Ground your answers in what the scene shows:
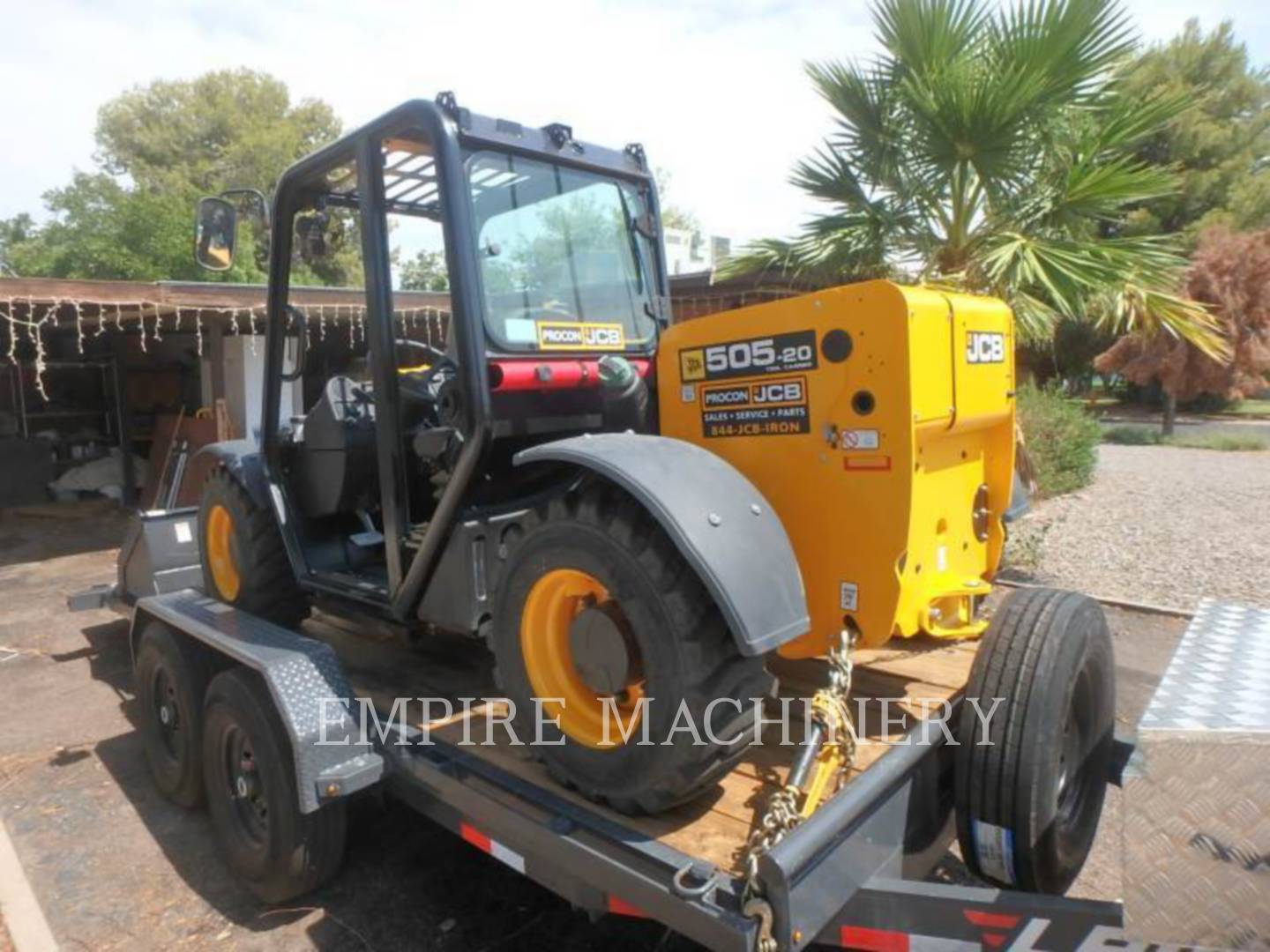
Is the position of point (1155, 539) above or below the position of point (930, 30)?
below

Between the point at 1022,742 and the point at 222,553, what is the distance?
12.1 ft

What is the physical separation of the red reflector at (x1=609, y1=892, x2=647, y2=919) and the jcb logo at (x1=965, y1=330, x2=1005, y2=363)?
6.16ft

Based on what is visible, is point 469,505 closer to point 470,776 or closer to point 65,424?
point 470,776

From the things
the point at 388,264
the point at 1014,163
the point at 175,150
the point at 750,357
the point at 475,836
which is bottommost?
the point at 475,836

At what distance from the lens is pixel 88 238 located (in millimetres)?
29125

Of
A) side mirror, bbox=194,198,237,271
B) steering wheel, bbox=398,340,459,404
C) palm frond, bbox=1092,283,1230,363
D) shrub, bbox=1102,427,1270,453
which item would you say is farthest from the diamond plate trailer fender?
shrub, bbox=1102,427,1270,453

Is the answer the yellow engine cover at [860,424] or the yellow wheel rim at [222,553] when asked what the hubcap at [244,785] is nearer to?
the yellow wheel rim at [222,553]

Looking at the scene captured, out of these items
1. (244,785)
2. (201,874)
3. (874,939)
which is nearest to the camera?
(874,939)

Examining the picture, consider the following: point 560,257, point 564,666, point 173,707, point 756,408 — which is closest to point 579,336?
point 560,257

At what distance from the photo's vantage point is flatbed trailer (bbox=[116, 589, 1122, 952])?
1.88 metres

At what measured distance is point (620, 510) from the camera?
224cm

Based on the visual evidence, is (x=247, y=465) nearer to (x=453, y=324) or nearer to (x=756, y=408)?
(x=453, y=324)

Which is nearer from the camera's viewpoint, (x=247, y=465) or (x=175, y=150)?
(x=247, y=465)

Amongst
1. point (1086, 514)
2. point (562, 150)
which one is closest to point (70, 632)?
point (562, 150)
